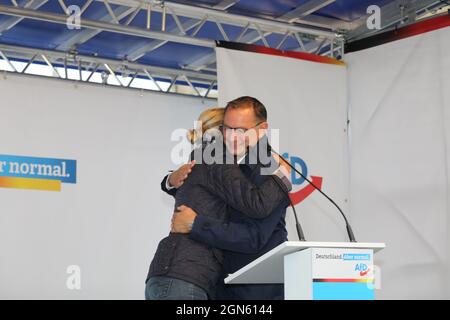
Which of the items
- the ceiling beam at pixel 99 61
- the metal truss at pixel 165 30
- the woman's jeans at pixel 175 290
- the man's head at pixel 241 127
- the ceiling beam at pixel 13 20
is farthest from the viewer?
the ceiling beam at pixel 99 61

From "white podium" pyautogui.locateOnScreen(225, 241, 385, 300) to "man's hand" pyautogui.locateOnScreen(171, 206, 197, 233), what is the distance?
483 millimetres

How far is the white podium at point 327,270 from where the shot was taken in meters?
2.24

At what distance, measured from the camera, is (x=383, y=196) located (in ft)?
18.2

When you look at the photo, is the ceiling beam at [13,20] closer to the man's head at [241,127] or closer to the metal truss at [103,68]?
the metal truss at [103,68]

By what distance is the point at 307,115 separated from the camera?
226 inches

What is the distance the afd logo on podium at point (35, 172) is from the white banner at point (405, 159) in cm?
219

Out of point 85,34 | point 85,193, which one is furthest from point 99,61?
point 85,193

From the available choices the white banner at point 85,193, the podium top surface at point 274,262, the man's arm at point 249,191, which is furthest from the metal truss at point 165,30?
the podium top surface at point 274,262

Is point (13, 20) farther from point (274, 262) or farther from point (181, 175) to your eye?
point (274, 262)

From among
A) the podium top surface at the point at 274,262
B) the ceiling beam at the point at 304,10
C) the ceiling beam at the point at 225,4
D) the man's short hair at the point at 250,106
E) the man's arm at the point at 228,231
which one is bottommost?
the podium top surface at the point at 274,262

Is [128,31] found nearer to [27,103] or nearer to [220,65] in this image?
[220,65]

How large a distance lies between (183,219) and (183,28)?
3349 millimetres
